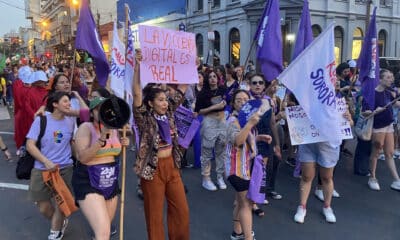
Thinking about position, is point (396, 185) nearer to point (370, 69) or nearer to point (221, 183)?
point (370, 69)

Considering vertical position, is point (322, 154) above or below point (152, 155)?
below

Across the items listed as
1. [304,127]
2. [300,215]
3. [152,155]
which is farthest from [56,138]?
[300,215]

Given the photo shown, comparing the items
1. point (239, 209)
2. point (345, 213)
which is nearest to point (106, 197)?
point (239, 209)

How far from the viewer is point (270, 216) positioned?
5059 millimetres

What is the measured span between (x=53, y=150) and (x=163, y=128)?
131 centimetres

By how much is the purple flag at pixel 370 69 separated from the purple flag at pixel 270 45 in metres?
1.44

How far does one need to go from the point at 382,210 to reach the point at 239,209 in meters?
2.32

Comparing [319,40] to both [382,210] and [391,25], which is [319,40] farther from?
[391,25]

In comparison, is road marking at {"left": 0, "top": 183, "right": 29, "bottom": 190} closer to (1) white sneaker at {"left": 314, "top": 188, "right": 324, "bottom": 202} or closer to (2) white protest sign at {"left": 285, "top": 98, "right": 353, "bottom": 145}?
(2) white protest sign at {"left": 285, "top": 98, "right": 353, "bottom": 145}

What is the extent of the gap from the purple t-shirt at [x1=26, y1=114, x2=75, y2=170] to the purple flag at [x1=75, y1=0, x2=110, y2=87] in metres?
1.17

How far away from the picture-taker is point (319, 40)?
450cm

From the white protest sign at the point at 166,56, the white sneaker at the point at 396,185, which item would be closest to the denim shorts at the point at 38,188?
the white protest sign at the point at 166,56

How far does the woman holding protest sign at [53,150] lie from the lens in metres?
4.03

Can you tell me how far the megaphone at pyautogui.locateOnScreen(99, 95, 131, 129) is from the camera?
3.21 m
